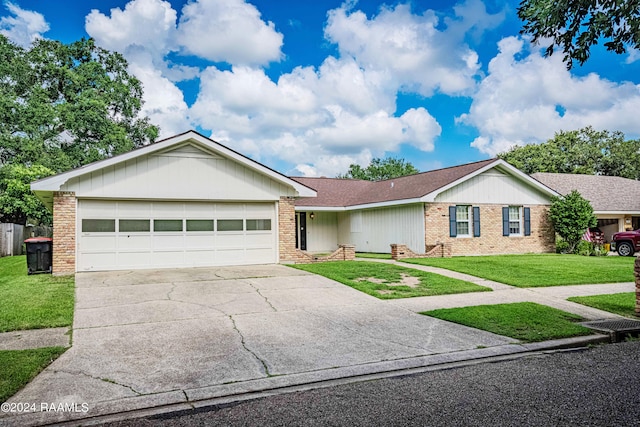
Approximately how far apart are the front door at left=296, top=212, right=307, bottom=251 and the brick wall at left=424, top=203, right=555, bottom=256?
23.7 ft

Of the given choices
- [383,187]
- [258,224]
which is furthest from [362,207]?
[258,224]

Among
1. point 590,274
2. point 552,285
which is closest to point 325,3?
point 552,285

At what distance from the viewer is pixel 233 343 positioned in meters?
6.28

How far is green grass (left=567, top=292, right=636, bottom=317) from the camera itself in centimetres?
850

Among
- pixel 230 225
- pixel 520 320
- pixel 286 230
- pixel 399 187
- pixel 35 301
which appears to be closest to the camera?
pixel 520 320

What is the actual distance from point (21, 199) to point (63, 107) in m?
9.78

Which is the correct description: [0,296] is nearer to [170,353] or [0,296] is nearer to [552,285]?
[170,353]

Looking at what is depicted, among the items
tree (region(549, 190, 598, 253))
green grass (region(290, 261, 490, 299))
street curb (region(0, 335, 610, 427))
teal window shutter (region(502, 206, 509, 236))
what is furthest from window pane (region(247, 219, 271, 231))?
tree (region(549, 190, 598, 253))

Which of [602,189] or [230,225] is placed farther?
[602,189]

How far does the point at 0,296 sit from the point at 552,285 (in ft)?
42.8

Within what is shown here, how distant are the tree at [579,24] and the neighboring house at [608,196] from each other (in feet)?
66.5

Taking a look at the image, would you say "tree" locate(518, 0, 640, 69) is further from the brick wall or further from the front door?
the front door

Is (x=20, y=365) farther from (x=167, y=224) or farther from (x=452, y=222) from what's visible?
(x=452, y=222)

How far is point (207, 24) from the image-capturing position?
1491 cm
